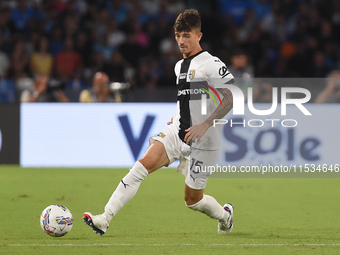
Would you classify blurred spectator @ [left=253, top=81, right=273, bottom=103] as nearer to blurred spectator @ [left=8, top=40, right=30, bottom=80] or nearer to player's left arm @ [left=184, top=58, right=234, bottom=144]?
blurred spectator @ [left=8, top=40, right=30, bottom=80]

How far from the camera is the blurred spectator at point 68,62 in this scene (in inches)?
489

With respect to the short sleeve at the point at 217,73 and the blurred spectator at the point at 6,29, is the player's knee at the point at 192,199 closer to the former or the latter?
the short sleeve at the point at 217,73

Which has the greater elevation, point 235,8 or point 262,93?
point 235,8

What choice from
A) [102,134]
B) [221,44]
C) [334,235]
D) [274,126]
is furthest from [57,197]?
[221,44]

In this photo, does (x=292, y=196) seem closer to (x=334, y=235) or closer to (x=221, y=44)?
(x=334, y=235)

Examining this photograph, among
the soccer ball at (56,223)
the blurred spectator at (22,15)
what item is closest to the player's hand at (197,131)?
the soccer ball at (56,223)

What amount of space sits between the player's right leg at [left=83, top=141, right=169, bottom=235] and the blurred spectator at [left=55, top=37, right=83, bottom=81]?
26.0 feet

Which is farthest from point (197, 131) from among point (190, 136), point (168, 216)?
point (168, 216)

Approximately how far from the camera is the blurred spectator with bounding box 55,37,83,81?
12.4 meters

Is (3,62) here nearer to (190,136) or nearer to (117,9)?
(117,9)

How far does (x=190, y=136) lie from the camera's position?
183 inches

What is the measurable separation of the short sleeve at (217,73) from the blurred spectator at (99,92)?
5934mm

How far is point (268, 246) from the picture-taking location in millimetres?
4496

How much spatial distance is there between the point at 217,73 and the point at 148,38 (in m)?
8.74
